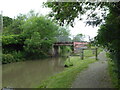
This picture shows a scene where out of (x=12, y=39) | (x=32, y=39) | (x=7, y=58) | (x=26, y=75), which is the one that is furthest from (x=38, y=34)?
(x=26, y=75)

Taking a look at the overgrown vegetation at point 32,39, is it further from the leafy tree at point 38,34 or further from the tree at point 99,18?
the tree at point 99,18

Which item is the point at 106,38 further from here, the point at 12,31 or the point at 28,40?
the point at 12,31

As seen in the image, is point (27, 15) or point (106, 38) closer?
point (106, 38)

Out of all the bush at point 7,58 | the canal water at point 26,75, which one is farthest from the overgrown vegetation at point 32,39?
the canal water at point 26,75

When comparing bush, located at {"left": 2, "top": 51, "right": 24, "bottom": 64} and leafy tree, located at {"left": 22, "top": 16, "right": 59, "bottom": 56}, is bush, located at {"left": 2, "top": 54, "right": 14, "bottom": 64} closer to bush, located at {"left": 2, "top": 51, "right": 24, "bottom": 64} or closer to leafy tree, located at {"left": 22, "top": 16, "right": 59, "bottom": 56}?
bush, located at {"left": 2, "top": 51, "right": 24, "bottom": 64}

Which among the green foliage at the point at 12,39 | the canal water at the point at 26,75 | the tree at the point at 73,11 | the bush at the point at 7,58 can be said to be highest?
the tree at the point at 73,11

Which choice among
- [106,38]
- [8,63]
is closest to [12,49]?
[8,63]

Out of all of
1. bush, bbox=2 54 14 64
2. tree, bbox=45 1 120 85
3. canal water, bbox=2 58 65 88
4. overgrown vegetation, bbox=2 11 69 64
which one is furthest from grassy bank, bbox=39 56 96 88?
overgrown vegetation, bbox=2 11 69 64

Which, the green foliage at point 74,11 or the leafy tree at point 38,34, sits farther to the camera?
the leafy tree at point 38,34

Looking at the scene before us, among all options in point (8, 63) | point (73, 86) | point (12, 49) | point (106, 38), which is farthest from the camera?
point (12, 49)

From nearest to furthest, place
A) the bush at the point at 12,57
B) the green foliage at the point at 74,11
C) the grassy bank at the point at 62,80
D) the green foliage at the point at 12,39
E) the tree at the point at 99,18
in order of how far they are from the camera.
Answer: the tree at the point at 99,18 < the green foliage at the point at 74,11 < the grassy bank at the point at 62,80 < the bush at the point at 12,57 < the green foliage at the point at 12,39

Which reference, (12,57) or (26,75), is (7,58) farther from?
(26,75)

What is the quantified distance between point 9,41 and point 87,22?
12.7 metres

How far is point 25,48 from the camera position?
1678 cm
